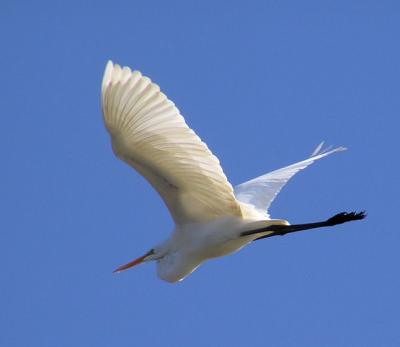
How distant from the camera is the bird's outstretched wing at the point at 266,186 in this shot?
8.31 meters

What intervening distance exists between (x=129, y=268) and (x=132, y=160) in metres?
1.99

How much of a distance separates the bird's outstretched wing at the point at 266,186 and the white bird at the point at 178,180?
0.03 metres

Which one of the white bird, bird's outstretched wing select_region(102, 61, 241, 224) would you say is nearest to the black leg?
A: the white bird

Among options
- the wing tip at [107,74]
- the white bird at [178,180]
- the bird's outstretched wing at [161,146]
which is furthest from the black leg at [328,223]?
the wing tip at [107,74]

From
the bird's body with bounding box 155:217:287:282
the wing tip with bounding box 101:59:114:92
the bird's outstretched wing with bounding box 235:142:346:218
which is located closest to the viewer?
the wing tip with bounding box 101:59:114:92

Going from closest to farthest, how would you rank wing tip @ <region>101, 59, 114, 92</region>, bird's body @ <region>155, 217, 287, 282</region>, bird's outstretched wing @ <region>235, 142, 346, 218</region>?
wing tip @ <region>101, 59, 114, 92</region>, bird's body @ <region>155, 217, 287, 282</region>, bird's outstretched wing @ <region>235, 142, 346, 218</region>

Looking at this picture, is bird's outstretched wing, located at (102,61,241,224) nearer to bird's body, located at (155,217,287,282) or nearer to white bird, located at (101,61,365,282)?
white bird, located at (101,61,365,282)

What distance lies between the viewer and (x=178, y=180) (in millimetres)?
6754

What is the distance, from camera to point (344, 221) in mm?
7375

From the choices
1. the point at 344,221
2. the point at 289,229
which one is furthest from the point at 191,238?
the point at 344,221

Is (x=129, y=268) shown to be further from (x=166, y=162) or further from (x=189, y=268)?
(x=166, y=162)

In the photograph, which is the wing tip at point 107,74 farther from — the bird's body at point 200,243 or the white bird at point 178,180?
the bird's body at point 200,243

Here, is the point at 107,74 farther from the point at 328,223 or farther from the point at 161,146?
the point at 328,223

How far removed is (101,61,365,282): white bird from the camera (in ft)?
19.9
